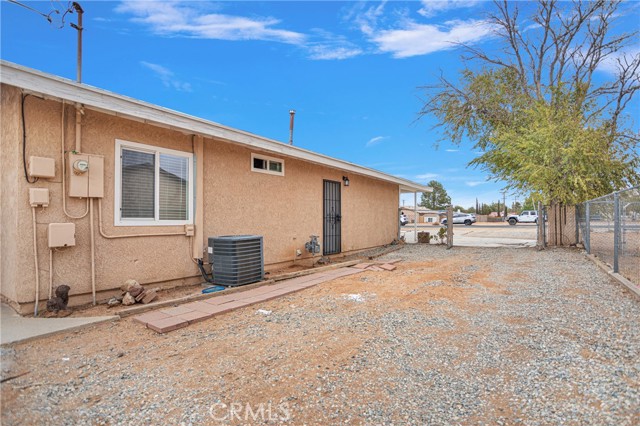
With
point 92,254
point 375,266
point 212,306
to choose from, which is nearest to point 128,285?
point 92,254

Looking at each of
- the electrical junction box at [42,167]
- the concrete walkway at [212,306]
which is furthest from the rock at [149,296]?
the electrical junction box at [42,167]

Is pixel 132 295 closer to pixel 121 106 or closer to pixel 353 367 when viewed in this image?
pixel 121 106

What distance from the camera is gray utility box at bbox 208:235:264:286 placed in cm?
542

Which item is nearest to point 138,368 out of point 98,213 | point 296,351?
point 296,351

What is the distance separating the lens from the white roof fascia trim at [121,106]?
3529 mm

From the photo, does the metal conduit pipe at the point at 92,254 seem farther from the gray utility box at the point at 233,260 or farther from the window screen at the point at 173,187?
the gray utility box at the point at 233,260

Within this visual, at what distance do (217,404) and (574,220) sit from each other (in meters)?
13.2

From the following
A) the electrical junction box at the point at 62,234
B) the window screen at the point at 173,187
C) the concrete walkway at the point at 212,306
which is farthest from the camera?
the window screen at the point at 173,187

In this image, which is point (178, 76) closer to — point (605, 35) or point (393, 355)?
point (393, 355)

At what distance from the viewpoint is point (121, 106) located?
437cm

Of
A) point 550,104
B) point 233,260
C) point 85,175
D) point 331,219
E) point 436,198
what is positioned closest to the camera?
point 85,175

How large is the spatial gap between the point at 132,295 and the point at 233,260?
151cm

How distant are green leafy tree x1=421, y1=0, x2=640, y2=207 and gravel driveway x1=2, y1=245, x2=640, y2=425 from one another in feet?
24.1

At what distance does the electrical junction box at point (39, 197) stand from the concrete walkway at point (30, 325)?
133 cm
